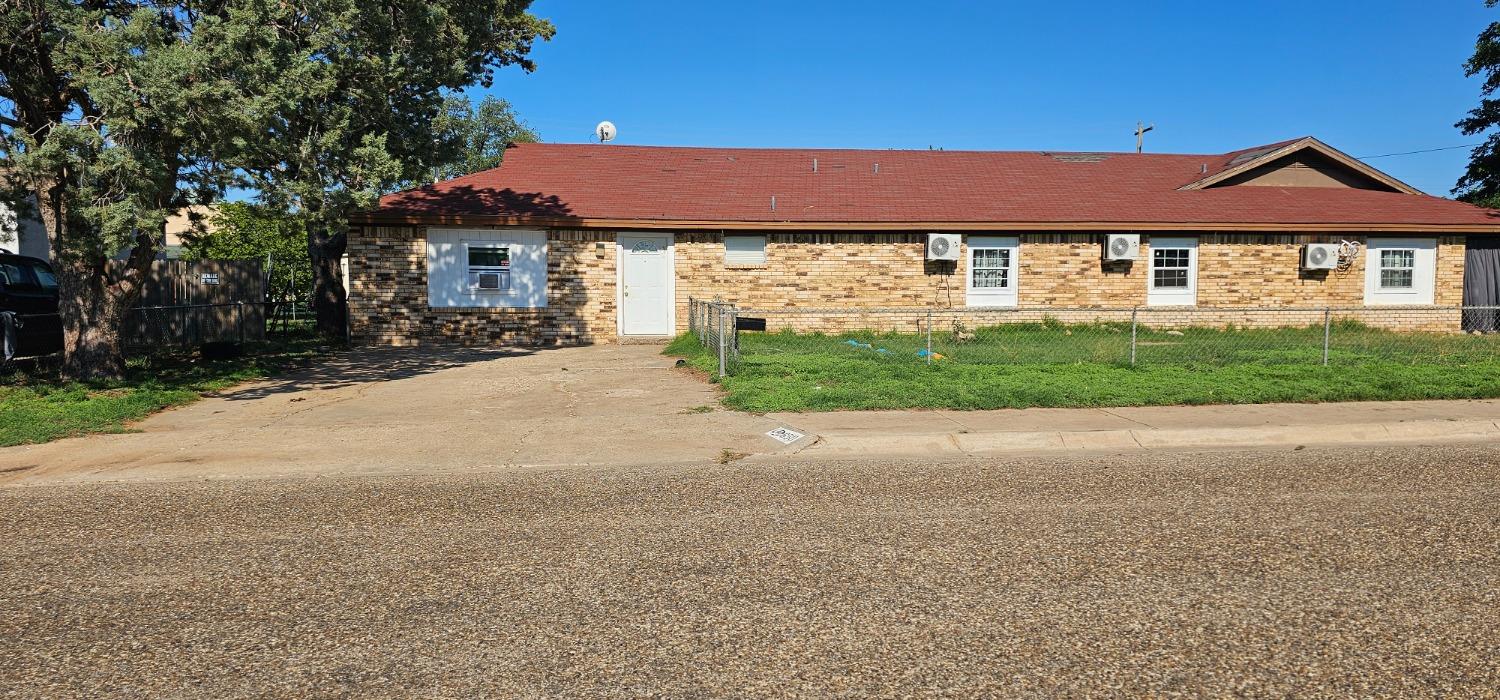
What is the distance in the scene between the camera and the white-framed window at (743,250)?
19.2 metres

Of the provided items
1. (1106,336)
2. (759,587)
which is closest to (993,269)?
(1106,336)

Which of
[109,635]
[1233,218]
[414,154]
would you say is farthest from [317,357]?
[1233,218]

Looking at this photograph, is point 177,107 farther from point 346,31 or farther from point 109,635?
point 109,635

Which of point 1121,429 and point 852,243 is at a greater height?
point 852,243

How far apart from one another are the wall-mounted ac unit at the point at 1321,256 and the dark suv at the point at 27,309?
23.2 m

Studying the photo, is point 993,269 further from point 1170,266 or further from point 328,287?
point 328,287

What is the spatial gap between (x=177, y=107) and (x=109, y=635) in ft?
24.7

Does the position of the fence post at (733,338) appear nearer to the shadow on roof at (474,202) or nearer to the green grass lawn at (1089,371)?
the green grass lawn at (1089,371)

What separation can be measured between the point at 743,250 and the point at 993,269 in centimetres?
546

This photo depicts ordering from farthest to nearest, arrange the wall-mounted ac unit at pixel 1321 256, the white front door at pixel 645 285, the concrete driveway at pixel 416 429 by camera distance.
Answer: the wall-mounted ac unit at pixel 1321 256 → the white front door at pixel 645 285 → the concrete driveway at pixel 416 429

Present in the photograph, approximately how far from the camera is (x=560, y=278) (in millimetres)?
18625

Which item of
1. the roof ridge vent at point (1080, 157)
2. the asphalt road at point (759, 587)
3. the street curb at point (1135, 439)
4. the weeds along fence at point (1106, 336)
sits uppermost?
the roof ridge vent at point (1080, 157)

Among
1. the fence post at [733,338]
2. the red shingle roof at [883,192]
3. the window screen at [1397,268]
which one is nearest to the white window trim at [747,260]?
the red shingle roof at [883,192]

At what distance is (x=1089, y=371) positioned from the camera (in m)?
12.6
